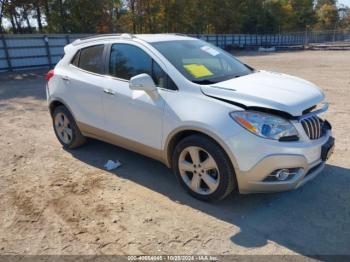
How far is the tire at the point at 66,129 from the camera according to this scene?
199 inches

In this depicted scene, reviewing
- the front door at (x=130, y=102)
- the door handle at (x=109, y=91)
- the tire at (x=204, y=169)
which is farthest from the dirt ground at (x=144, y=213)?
the door handle at (x=109, y=91)

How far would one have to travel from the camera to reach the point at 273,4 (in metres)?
62.5

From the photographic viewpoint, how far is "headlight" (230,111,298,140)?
307cm

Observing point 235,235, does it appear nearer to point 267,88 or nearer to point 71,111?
point 267,88

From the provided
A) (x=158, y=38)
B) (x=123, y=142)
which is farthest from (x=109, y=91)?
(x=158, y=38)

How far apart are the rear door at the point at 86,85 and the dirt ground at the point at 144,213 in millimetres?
701

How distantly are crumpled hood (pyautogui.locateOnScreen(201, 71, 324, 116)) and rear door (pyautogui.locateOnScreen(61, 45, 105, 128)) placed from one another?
1.65 m

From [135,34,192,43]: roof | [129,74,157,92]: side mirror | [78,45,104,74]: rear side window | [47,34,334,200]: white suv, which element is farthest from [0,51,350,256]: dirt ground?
[135,34,192,43]: roof

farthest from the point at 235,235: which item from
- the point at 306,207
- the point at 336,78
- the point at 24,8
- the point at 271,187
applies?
the point at 24,8

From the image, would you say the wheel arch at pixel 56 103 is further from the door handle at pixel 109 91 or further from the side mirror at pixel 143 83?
the side mirror at pixel 143 83

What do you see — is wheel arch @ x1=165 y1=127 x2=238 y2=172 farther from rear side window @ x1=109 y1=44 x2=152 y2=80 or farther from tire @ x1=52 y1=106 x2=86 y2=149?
tire @ x1=52 y1=106 x2=86 y2=149

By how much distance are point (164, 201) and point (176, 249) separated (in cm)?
84

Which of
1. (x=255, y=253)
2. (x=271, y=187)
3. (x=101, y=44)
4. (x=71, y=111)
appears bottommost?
(x=255, y=253)

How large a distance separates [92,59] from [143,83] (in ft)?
4.60
